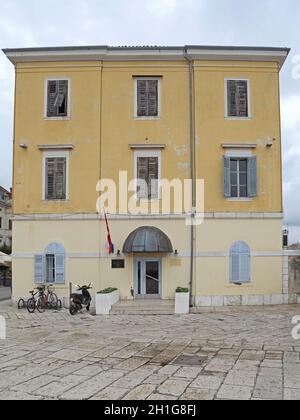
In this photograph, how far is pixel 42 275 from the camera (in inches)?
693

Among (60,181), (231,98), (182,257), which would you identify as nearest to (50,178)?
(60,181)

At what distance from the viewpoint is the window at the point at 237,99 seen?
58.6ft

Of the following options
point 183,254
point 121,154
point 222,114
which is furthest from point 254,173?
point 121,154

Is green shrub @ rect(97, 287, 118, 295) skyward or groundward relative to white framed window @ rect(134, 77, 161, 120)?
groundward

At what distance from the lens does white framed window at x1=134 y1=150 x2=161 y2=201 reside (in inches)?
692

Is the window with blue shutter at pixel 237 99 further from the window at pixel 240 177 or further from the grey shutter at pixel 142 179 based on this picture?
the grey shutter at pixel 142 179

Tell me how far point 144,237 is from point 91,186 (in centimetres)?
317

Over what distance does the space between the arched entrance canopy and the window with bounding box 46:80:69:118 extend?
6011 mm

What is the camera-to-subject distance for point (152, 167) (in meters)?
17.7

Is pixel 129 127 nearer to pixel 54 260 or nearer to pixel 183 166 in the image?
pixel 183 166

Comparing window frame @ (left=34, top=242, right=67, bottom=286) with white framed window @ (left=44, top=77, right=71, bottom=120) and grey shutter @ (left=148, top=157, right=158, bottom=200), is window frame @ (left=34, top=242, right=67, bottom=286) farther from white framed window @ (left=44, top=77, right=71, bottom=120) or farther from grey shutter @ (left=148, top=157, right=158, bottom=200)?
white framed window @ (left=44, top=77, right=71, bottom=120)

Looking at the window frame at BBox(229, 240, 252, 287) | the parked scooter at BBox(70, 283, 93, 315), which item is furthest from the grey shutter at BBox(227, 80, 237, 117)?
the parked scooter at BBox(70, 283, 93, 315)

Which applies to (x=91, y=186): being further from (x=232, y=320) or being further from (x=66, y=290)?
(x=232, y=320)

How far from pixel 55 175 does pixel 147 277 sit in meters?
5.81
